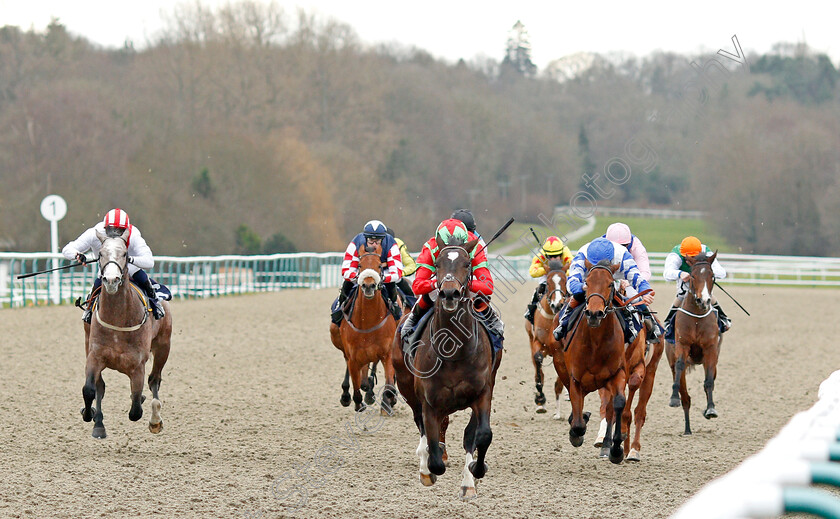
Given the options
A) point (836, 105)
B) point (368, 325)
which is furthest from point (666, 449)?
point (836, 105)

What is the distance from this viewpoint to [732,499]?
1831mm

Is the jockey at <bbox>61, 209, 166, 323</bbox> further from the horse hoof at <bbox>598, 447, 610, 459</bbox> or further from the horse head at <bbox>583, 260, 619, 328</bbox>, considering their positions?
the horse hoof at <bbox>598, 447, 610, 459</bbox>

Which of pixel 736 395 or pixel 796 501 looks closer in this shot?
pixel 796 501

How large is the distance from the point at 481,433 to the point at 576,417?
4.62ft

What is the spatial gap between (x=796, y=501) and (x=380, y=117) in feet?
144

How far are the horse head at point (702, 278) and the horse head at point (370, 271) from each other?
310 centimetres

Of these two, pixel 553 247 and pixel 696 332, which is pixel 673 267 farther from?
pixel 553 247

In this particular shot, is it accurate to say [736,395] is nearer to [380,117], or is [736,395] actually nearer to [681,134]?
[681,134]

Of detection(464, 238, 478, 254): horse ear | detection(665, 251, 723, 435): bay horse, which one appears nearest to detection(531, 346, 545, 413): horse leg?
detection(665, 251, 723, 435): bay horse

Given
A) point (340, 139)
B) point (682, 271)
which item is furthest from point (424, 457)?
point (340, 139)

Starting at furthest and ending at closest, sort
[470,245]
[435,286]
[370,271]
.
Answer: [370,271]
[435,286]
[470,245]

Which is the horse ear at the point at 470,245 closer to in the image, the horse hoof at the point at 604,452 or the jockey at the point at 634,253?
the jockey at the point at 634,253

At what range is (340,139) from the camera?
44406 millimetres

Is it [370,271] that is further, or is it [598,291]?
[370,271]
